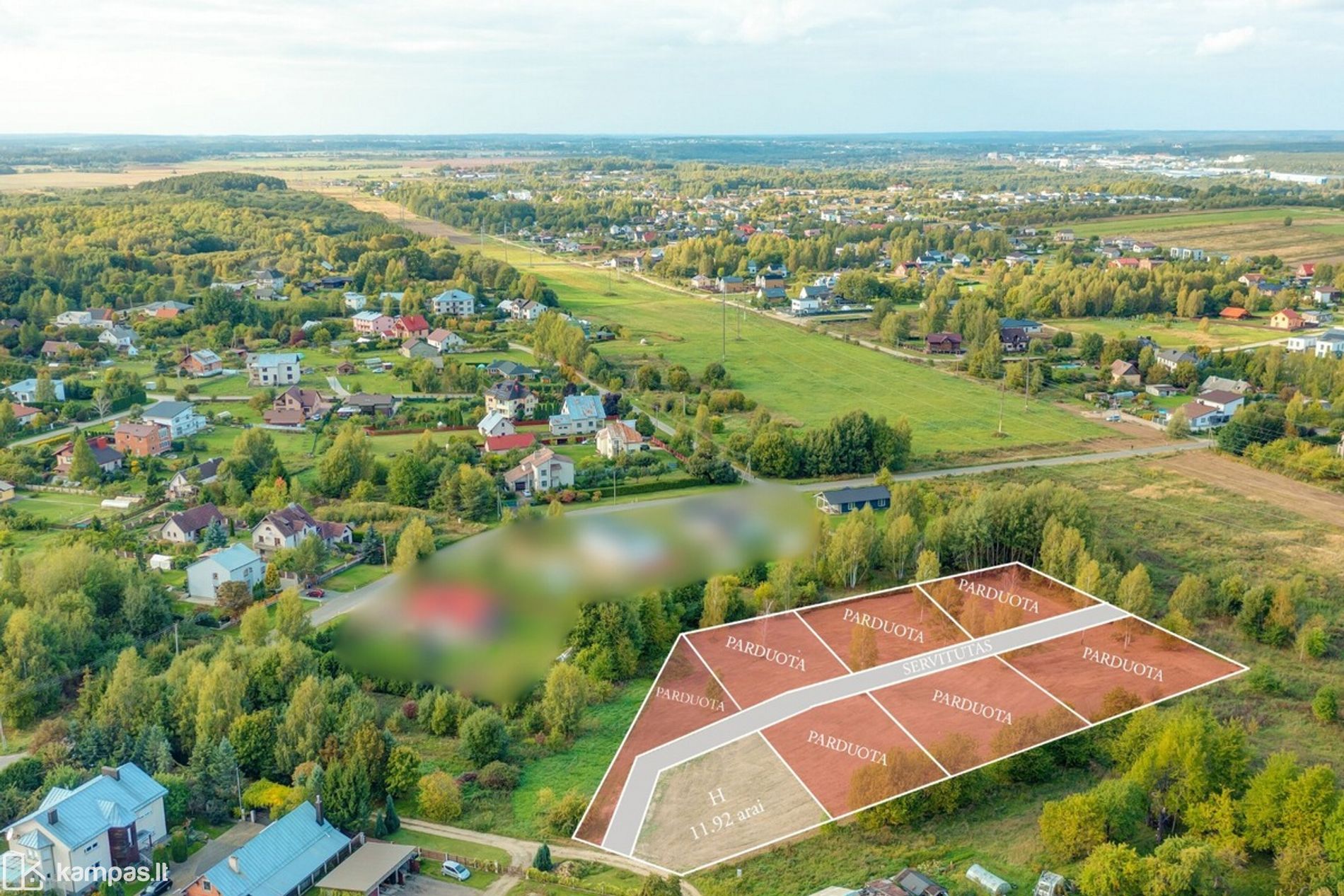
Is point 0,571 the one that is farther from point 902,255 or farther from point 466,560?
point 902,255

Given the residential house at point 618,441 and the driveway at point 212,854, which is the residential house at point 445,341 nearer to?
the residential house at point 618,441

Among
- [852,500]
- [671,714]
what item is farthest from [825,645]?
[852,500]

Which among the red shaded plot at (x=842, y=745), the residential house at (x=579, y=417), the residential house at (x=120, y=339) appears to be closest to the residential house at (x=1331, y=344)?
the residential house at (x=579, y=417)

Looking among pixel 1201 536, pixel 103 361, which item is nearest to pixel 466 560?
pixel 1201 536
